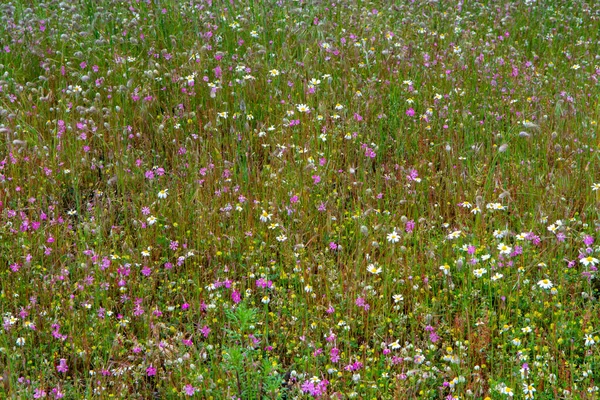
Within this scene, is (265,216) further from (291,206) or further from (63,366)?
(63,366)

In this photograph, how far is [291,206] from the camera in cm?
404

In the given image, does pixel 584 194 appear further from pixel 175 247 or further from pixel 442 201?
pixel 175 247

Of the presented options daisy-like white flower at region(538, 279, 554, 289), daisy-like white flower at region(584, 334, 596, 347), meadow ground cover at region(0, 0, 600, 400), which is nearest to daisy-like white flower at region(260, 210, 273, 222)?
meadow ground cover at region(0, 0, 600, 400)

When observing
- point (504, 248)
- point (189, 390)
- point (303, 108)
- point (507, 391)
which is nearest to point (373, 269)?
point (504, 248)

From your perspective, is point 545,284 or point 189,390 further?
point 545,284

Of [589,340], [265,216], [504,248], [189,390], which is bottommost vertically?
[189,390]

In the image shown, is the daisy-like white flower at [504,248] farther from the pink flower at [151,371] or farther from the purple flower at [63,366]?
the purple flower at [63,366]

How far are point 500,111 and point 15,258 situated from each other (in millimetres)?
3335

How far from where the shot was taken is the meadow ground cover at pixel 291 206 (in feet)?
10.2

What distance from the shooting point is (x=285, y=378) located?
3.15 m

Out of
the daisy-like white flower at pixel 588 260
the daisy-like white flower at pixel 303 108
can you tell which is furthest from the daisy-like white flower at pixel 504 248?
the daisy-like white flower at pixel 303 108

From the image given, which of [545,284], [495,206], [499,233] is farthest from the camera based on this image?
[495,206]

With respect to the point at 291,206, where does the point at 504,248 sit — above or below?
below

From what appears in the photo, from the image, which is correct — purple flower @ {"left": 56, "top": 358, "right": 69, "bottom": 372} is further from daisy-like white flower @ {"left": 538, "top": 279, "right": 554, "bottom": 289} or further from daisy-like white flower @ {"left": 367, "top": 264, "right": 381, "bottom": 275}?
daisy-like white flower @ {"left": 538, "top": 279, "right": 554, "bottom": 289}
